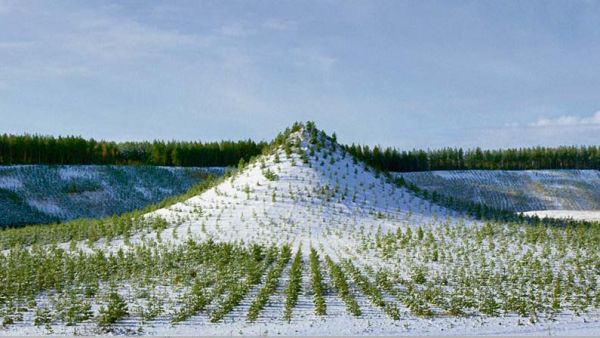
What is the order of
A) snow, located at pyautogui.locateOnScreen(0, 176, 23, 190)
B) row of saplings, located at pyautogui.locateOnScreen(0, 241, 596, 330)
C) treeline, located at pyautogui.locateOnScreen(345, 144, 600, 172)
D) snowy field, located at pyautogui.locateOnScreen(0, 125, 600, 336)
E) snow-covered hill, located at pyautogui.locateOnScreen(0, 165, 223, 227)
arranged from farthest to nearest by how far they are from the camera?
treeline, located at pyautogui.locateOnScreen(345, 144, 600, 172)
snow, located at pyautogui.locateOnScreen(0, 176, 23, 190)
snow-covered hill, located at pyautogui.locateOnScreen(0, 165, 223, 227)
row of saplings, located at pyautogui.locateOnScreen(0, 241, 596, 330)
snowy field, located at pyautogui.locateOnScreen(0, 125, 600, 336)

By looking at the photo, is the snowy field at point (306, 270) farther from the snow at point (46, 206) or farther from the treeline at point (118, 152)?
A: the treeline at point (118, 152)

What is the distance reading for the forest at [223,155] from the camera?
183 feet

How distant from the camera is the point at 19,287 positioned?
13031 millimetres

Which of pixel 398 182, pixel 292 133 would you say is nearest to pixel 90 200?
pixel 292 133

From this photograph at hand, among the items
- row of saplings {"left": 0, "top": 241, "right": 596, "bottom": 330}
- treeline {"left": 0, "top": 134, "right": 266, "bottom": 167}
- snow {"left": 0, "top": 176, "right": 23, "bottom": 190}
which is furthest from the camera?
treeline {"left": 0, "top": 134, "right": 266, "bottom": 167}

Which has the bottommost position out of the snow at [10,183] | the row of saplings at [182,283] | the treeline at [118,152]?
the row of saplings at [182,283]

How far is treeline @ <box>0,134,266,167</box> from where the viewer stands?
55469 millimetres

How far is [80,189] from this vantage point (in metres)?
50.7

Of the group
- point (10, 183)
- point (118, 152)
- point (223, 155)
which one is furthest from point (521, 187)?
point (10, 183)

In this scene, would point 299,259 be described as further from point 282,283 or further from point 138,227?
point 138,227

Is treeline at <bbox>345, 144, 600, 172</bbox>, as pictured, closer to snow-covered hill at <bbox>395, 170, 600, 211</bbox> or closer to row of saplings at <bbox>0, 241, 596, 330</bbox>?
snow-covered hill at <bbox>395, 170, 600, 211</bbox>

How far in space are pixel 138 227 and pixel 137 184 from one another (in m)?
33.4

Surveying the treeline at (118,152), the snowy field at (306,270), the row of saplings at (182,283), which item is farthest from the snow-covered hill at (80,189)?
the row of saplings at (182,283)

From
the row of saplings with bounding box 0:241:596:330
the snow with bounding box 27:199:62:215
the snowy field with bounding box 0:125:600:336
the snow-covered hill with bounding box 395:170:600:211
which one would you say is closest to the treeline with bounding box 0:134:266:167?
the snow with bounding box 27:199:62:215
